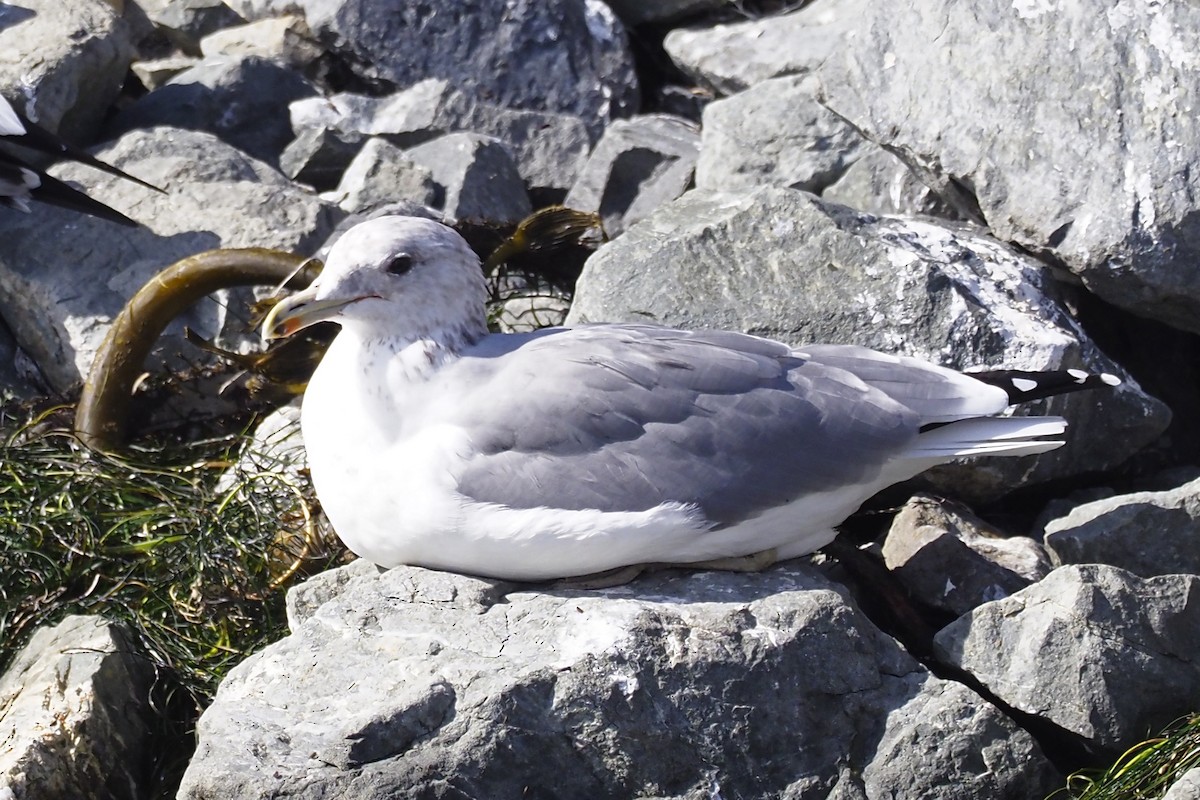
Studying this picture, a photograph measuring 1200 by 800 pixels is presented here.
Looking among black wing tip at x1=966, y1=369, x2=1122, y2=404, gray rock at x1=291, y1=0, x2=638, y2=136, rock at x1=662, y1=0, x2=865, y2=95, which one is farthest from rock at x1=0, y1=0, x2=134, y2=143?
black wing tip at x1=966, y1=369, x2=1122, y2=404

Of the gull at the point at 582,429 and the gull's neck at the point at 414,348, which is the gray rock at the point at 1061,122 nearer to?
the gull at the point at 582,429

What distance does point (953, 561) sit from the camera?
4.18 meters

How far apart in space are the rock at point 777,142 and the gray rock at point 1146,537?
199cm

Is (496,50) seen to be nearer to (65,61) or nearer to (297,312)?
(65,61)

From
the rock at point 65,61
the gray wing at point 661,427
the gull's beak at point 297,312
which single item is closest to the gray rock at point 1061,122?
the gray wing at point 661,427

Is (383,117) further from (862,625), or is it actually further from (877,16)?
(862,625)

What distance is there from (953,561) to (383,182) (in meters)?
2.89

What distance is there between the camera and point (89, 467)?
16.8 ft

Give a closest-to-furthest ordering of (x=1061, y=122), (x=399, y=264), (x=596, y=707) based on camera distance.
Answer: (x=596, y=707) < (x=399, y=264) < (x=1061, y=122)

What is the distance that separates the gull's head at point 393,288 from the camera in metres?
3.87

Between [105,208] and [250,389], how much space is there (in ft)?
3.18

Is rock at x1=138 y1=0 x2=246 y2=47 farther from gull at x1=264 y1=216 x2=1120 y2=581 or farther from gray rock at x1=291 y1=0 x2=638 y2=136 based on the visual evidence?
gull at x1=264 y1=216 x2=1120 y2=581

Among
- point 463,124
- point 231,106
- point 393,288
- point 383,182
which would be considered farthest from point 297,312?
point 231,106

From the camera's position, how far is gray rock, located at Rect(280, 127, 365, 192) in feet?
21.3
